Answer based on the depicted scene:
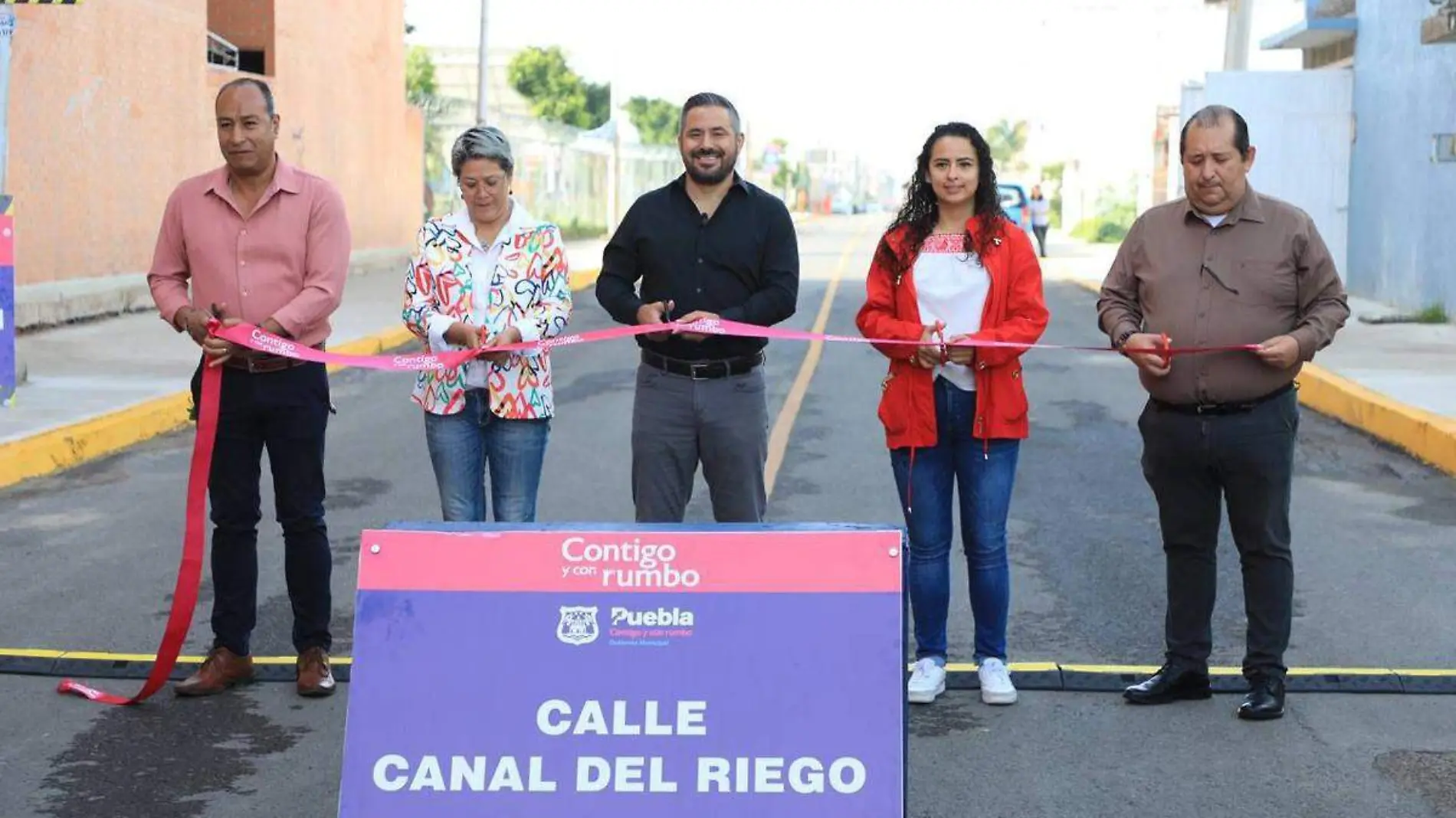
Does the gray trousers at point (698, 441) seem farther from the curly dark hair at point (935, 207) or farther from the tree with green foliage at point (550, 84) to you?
the tree with green foliage at point (550, 84)

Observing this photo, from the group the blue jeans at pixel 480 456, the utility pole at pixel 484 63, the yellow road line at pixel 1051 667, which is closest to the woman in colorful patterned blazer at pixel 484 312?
the blue jeans at pixel 480 456

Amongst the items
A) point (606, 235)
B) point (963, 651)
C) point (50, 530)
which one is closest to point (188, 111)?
point (50, 530)

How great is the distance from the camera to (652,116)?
349 feet

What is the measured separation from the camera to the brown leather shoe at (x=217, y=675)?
632cm

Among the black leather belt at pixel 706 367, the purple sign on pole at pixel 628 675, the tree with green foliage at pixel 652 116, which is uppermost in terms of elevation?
the tree with green foliage at pixel 652 116

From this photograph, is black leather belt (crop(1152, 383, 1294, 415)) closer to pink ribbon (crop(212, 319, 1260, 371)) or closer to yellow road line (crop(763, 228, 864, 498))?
pink ribbon (crop(212, 319, 1260, 371))

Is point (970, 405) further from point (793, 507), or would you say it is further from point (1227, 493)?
point (793, 507)

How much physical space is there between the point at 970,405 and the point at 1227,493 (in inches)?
35.6

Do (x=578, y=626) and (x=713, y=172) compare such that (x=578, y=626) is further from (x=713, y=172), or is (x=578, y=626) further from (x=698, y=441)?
(x=713, y=172)

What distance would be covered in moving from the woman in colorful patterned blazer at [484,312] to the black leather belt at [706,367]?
0.37m

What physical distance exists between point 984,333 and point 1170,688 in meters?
1.34

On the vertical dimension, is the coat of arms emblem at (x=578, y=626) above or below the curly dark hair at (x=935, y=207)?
below

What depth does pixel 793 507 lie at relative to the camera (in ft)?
33.3

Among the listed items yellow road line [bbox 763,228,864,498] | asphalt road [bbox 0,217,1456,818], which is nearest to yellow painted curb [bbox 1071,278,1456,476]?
asphalt road [bbox 0,217,1456,818]
